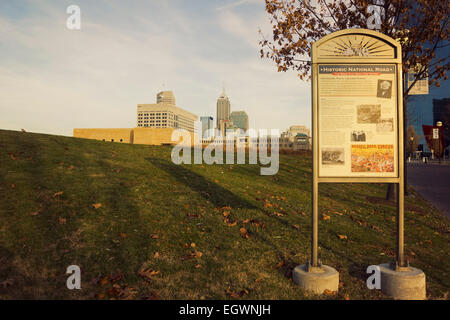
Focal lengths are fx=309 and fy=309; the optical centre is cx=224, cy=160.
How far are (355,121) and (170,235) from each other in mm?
3754

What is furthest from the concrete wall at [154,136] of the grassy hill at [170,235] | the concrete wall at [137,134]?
the grassy hill at [170,235]

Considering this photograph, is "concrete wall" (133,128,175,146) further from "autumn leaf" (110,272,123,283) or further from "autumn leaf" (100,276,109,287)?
"autumn leaf" (100,276,109,287)

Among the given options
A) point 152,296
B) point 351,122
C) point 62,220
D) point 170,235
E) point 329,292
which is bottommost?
point 329,292

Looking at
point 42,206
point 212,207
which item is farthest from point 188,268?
point 42,206

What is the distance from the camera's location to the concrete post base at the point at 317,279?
423cm

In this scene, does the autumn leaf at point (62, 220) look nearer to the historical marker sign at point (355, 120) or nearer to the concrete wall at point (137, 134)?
the historical marker sign at point (355, 120)

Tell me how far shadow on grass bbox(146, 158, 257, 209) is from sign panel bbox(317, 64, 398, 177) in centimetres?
396

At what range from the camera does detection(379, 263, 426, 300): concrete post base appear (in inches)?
165

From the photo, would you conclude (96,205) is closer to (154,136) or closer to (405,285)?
(405,285)

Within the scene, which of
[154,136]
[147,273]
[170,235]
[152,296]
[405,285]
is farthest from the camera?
[154,136]

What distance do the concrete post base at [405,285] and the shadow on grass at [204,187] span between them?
4.18 meters

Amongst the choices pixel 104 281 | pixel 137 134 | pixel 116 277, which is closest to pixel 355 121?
pixel 116 277

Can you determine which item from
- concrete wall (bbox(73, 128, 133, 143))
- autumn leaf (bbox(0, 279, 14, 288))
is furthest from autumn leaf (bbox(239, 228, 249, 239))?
concrete wall (bbox(73, 128, 133, 143))

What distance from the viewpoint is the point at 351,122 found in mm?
4527
